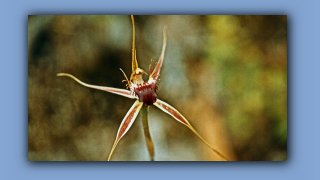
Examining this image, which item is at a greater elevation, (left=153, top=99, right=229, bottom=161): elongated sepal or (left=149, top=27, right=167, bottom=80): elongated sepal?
(left=149, top=27, right=167, bottom=80): elongated sepal

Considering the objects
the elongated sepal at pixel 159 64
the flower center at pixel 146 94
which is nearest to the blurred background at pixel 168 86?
the elongated sepal at pixel 159 64

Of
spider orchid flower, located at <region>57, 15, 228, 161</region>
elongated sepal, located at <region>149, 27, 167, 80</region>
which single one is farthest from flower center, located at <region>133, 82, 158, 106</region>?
elongated sepal, located at <region>149, 27, 167, 80</region>

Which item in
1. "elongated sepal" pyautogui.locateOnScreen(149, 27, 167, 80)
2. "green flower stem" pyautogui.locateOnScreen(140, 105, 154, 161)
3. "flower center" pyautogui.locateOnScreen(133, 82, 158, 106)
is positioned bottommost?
"green flower stem" pyautogui.locateOnScreen(140, 105, 154, 161)

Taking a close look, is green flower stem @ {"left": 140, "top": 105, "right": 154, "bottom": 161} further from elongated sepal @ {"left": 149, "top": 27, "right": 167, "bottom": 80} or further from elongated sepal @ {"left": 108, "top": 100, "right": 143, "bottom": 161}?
elongated sepal @ {"left": 149, "top": 27, "right": 167, "bottom": 80}

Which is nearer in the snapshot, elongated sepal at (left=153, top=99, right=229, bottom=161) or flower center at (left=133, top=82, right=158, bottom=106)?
flower center at (left=133, top=82, right=158, bottom=106)

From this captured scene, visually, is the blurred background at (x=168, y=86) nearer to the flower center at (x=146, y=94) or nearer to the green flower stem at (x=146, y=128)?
the green flower stem at (x=146, y=128)

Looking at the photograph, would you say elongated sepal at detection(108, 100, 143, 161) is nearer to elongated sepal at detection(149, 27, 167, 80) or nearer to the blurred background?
the blurred background
